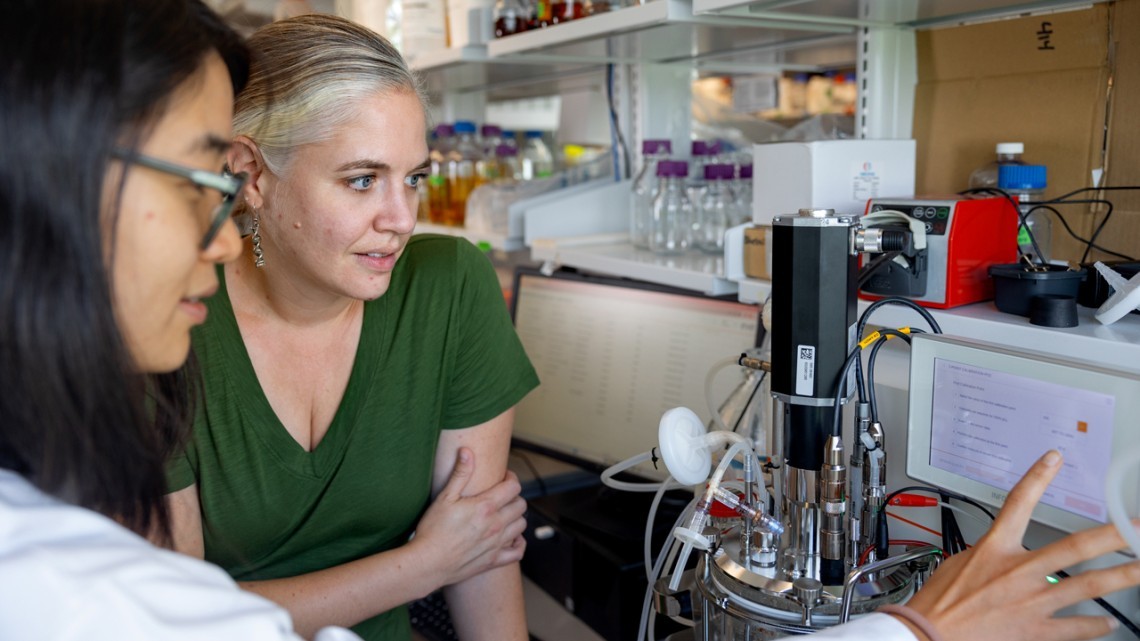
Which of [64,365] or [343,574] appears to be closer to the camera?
[64,365]

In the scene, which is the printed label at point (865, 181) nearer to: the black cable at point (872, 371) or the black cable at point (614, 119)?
the black cable at point (872, 371)

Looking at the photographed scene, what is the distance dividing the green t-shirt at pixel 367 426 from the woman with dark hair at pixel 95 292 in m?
0.43

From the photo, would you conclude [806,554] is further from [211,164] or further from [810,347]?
[211,164]

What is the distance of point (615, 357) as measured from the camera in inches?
70.1

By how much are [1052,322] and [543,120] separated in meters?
2.09

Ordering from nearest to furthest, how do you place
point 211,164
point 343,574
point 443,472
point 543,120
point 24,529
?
point 24,529 → point 211,164 → point 343,574 → point 443,472 → point 543,120

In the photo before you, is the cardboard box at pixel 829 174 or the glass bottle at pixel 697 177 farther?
the glass bottle at pixel 697 177

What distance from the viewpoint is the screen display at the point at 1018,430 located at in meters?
0.77

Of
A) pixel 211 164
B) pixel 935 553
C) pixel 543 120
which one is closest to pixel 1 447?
pixel 211 164

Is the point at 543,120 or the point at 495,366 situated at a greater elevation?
the point at 543,120

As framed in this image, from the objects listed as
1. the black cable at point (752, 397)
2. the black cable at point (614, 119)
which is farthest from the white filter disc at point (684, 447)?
the black cable at point (614, 119)

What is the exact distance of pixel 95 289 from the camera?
0.61m

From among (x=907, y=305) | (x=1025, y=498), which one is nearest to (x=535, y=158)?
(x=907, y=305)

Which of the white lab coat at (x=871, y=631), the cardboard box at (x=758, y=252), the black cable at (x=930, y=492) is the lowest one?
the white lab coat at (x=871, y=631)
